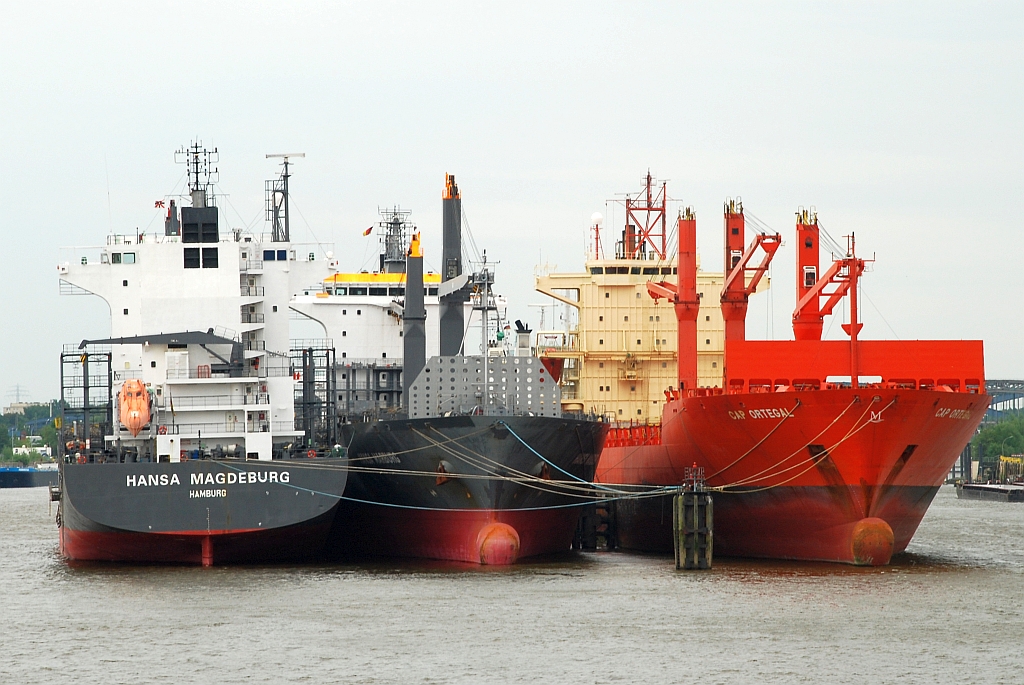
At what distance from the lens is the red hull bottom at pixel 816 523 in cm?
2923

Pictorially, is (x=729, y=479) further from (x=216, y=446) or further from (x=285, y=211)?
(x=285, y=211)

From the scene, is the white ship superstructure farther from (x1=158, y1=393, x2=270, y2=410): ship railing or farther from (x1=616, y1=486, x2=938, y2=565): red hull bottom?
(x1=616, y1=486, x2=938, y2=565): red hull bottom

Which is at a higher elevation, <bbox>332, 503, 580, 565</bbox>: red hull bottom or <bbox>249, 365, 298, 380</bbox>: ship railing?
<bbox>249, 365, 298, 380</bbox>: ship railing

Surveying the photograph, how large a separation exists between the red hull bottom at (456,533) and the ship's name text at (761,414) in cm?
427

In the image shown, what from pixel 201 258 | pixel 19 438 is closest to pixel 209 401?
pixel 201 258

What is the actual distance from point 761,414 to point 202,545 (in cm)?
1119

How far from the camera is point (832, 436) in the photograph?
29.1 meters

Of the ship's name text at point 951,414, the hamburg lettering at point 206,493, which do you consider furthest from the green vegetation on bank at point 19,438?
the ship's name text at point 951,414

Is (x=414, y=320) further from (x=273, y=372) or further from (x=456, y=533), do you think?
(x=456, y=533)

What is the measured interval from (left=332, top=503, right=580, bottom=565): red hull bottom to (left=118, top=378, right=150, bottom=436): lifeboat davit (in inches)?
201

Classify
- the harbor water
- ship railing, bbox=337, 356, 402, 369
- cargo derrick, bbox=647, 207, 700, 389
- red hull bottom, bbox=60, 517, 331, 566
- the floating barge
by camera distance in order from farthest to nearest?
1. the floating barge
2. ship railing, bbox=337, 356, 402, 369
3. cargo derrick, bbox=647, 207, 700, 389
4. red hull bottom, bbox=60, 517, 331, 566
5. the harbor water

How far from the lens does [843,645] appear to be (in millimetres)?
20875

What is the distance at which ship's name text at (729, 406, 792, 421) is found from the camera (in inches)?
1158

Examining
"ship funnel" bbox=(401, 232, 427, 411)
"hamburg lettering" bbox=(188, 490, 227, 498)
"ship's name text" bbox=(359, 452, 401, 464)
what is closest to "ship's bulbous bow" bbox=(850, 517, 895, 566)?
"ship's name text" bbox=(359, 452, 401, 464)
